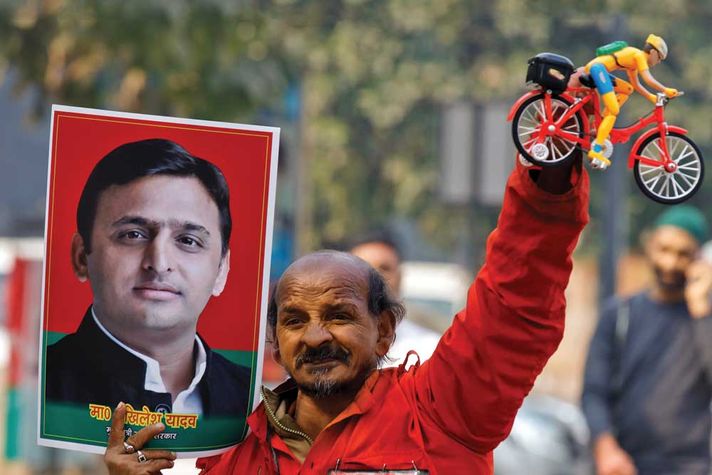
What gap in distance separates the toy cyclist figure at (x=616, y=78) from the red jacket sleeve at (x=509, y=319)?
8 cm

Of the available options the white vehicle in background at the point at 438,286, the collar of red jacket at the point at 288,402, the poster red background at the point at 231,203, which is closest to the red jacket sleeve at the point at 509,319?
the collar of red jacket at the point at 288,402

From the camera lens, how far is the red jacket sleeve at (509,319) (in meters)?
2.86

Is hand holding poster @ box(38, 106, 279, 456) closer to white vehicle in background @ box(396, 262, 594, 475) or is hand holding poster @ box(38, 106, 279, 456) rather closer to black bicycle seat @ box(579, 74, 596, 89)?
black bicycle seat @ box(579, 74, 596, 89)

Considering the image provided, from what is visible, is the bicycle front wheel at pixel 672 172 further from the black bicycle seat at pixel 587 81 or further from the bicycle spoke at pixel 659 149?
the black bicycle seat at pixel 587 81

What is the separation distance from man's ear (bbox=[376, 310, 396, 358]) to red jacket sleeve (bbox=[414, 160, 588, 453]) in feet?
0.63

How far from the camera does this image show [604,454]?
259 inches

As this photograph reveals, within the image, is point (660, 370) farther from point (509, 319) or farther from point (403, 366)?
point (509, 319)

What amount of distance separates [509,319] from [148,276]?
81 cm

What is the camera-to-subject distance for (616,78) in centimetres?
288

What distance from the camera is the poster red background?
338 cm

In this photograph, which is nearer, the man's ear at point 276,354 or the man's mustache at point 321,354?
the man's mustache at point 321,354

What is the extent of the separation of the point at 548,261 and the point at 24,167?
12.6 metres

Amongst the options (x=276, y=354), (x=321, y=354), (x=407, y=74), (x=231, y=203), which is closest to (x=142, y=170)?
(x=231, y=203)

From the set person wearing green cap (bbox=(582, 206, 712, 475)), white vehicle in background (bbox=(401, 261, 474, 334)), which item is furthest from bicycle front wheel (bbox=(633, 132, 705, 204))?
white vehicle in background (bbox=(401, 261, 474, 334))
